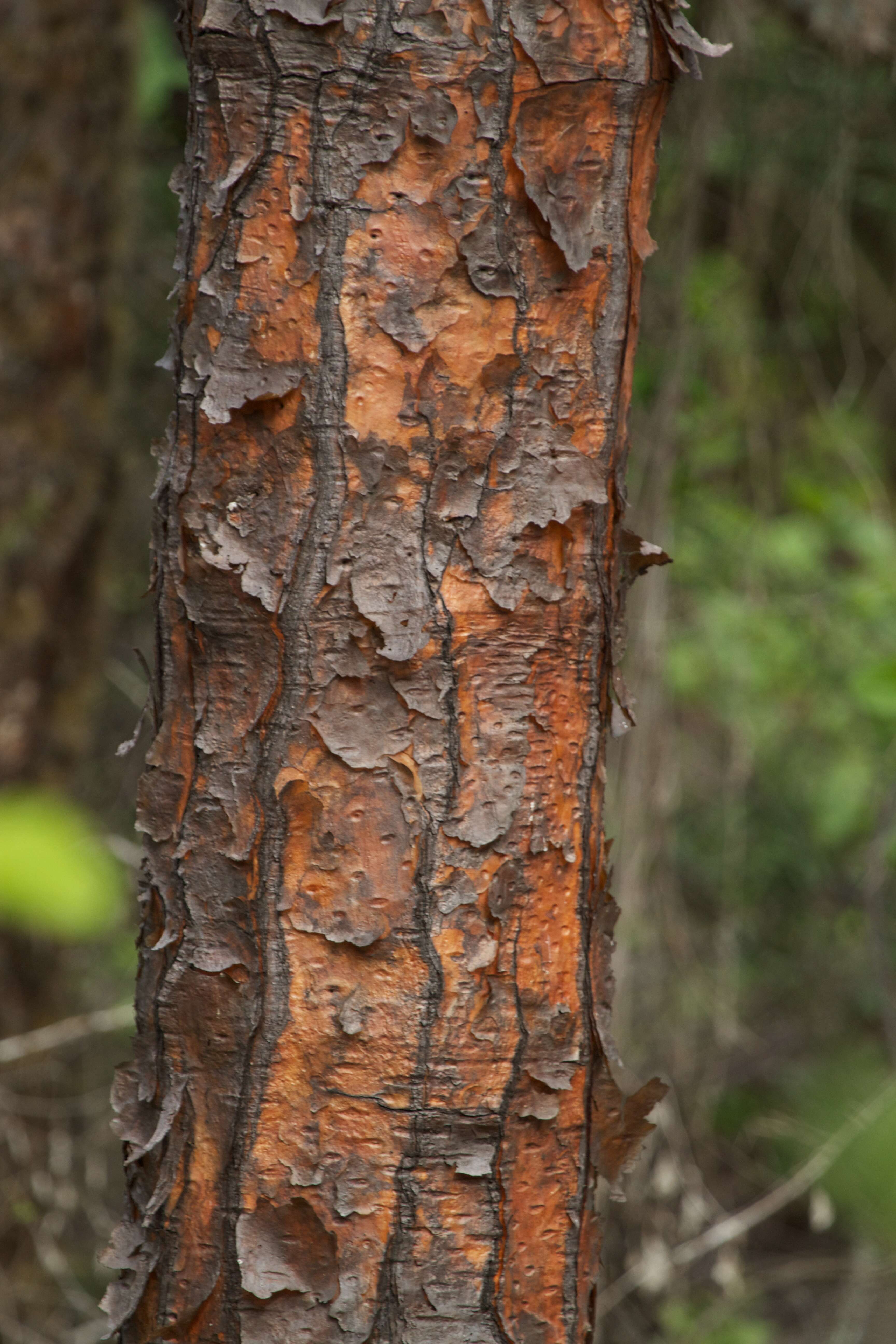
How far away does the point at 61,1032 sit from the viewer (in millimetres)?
2629

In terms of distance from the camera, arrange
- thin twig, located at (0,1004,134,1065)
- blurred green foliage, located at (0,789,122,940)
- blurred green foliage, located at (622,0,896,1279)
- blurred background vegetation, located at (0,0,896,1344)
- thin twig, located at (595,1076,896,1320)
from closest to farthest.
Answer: blurred green foliage, located at (0,789,122,940), thin twig, located at (595,1076,896,1320), thin twig, located at (0,1004,134,1065), blurred background vegetation, located at (0,0,896,1344), blurred green foliage, located at (622,0,896,1279)

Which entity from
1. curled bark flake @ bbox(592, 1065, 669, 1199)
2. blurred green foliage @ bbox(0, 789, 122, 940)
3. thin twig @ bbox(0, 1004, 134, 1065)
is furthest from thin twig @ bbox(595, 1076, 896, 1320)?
thin twig @ bbox(0, 1004, 134, 1065)

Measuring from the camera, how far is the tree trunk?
94 cm

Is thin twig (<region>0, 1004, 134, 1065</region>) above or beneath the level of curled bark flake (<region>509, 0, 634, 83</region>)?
beneath

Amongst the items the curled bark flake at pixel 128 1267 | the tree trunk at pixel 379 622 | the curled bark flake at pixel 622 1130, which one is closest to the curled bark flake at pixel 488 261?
the tree trunk at pixel 379 622

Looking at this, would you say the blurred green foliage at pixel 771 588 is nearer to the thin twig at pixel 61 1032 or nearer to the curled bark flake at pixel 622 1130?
the curled bark flake at pixel 622 1130

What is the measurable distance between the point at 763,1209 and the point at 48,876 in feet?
6.67

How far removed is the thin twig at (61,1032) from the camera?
8.20ft

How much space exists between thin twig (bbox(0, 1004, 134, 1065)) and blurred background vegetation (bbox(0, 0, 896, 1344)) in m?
0.19

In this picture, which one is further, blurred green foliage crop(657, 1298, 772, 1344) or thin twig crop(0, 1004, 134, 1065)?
blurred green foliage crop(657, 1298, 772, 1344)

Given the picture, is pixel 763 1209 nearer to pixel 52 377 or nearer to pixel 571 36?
pixel 571 36

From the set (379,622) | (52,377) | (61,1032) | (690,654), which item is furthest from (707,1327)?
(52,377)

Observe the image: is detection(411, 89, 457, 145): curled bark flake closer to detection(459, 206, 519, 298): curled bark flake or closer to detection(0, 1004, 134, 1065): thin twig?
detection(459, 206, 519, 298): curled bark flake

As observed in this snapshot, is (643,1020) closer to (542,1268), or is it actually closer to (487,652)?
(542,1268)
